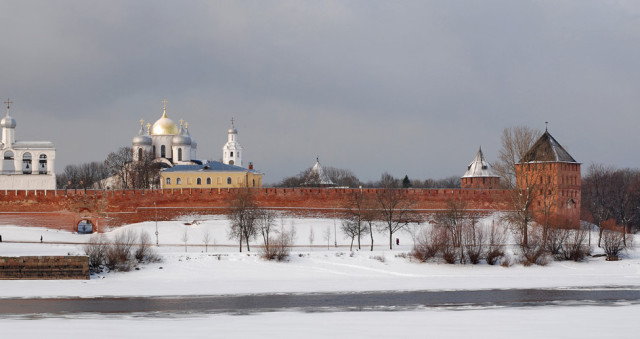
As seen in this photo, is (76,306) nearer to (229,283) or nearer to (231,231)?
(229,283)

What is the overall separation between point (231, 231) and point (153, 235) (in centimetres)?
354

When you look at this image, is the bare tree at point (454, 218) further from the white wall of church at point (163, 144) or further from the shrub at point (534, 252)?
the white wall of church at point (163, 144)

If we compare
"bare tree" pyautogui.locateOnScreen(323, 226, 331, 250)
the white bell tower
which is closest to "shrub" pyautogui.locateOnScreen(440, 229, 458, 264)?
"bare tree" pyautogui.locateOnScreen(323, 226, 331, 250)

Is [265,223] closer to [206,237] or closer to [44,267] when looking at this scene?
[206,237]

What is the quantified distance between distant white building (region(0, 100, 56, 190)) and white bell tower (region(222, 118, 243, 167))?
67.6 ft

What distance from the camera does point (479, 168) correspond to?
163 ft

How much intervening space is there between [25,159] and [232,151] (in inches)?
841

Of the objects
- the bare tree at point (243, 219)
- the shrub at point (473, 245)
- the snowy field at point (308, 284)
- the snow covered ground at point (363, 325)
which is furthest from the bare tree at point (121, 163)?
the snow covered ground at point (363, 325)

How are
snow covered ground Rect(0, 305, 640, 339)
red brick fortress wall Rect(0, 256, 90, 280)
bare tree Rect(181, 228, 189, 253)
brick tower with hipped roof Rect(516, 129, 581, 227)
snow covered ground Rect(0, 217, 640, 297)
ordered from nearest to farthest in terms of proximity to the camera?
snow covered ground Rect(0, 305, 640, 339) < snow covered ground Rect(0, 217, 640, 297) < red brick fortress wall Rect(0, 256, 90, 280) < brick tower with hipped roof Rect(516, 129, 581, 227) < bare tree Rect(181, 228, 189, 253)

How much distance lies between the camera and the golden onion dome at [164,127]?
197ft

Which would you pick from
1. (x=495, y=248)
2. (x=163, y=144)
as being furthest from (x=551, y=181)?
(x=163, y=144)

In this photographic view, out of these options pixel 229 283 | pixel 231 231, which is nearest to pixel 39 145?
pixel 231 231

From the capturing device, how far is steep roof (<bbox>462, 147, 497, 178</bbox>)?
49375 mm

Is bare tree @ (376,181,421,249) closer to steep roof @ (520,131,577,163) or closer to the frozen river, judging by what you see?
steep roof @ (520,131,577,163)
